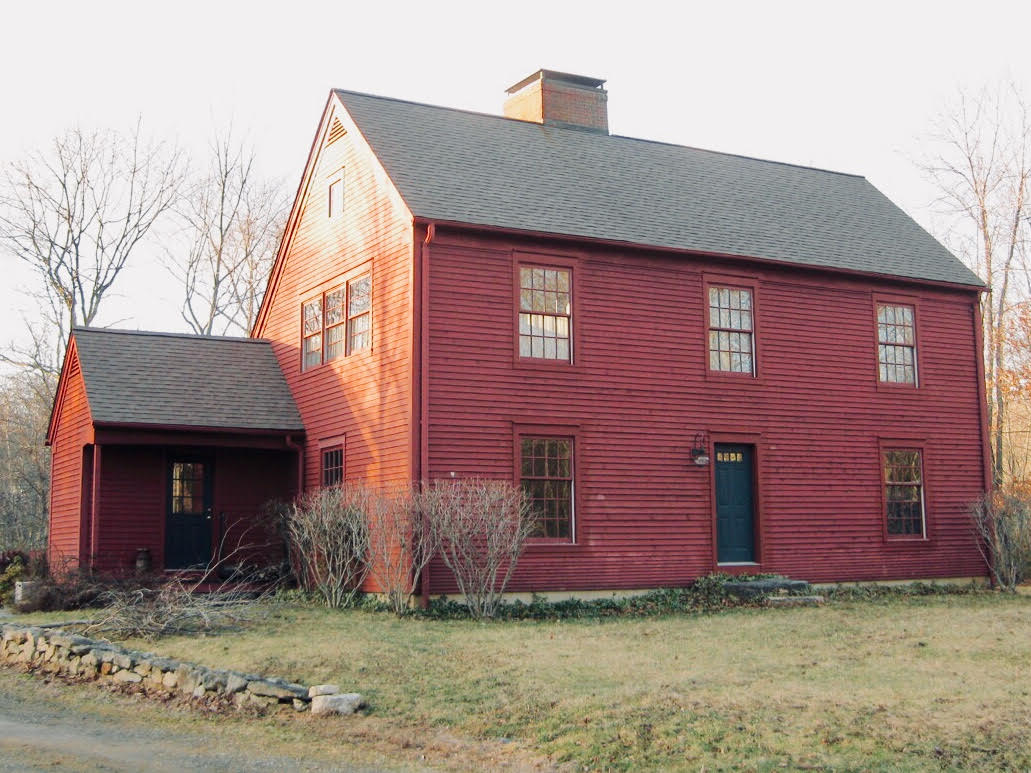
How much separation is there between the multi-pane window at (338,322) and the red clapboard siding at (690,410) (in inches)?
85.1

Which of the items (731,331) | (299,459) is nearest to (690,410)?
(731,331)

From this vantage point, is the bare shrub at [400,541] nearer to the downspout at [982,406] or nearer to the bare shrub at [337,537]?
the bare shrub at [337,537]

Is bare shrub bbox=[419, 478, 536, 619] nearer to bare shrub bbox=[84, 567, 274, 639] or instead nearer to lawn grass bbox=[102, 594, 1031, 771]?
lawn grass bbox=[102, 594, 1031, 771]

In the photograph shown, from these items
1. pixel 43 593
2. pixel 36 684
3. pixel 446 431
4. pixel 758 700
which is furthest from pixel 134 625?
pixel 758 700

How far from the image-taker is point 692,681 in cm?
969

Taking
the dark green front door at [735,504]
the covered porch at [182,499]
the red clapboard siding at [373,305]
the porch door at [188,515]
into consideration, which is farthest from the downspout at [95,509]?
the dark green front door at [735,504]

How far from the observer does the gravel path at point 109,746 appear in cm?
781

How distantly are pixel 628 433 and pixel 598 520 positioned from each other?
1.43 m

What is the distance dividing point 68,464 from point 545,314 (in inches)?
375

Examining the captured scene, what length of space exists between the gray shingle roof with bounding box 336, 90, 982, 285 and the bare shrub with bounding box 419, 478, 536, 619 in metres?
3.88

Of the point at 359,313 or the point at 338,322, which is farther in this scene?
the point at 338,322

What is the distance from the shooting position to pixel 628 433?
17109 millimetres

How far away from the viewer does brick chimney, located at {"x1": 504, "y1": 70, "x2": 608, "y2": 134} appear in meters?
21.5

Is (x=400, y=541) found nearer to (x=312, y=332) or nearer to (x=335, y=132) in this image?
(x=312, y=332)
